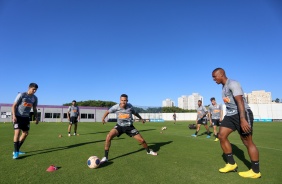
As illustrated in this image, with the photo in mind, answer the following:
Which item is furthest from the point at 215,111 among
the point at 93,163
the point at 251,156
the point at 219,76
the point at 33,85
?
the point at 33,85

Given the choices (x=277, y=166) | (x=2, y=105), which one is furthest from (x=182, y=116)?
(x=277, y=166)

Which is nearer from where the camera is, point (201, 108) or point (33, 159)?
point (33, 159)

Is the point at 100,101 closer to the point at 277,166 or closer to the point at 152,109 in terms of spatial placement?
the point at 152,109

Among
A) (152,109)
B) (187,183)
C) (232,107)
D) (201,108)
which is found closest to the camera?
(187,183)

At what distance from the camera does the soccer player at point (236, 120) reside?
14.2ft

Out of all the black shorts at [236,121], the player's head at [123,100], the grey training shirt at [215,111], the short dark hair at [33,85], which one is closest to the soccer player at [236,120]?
the black shorts at [236,121]

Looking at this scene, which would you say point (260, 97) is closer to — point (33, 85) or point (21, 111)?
Result: point (33, 85)

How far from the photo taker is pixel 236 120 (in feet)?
15.3

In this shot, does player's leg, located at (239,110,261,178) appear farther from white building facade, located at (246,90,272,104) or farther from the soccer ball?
white building facade, located at (246,90,272,104)

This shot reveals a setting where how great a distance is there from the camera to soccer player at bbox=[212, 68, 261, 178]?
4.34 metres

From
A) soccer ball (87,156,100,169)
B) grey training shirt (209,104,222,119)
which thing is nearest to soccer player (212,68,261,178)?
soccer ball (87,156,100,169)

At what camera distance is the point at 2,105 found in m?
49.8

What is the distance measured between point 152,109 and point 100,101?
32498mm

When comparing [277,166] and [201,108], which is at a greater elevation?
[201,108]
